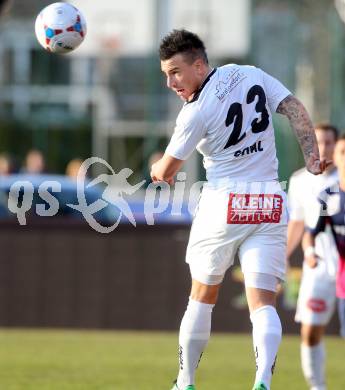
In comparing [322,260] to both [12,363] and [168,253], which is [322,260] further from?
[168,253]

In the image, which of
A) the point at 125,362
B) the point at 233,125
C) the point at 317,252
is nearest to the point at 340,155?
the point at 317,252

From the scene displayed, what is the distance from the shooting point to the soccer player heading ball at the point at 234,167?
7.68m

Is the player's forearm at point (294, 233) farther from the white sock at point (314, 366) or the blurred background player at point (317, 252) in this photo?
the white sock at point (314, 366)

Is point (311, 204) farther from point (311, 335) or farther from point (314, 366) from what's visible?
point (314, 366)

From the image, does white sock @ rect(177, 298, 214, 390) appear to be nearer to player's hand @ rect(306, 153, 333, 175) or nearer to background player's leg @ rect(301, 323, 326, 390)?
player's hand @ rect(306, 153, 333, 175)

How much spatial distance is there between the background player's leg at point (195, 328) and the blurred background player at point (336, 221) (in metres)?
1.80

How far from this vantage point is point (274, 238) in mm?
7840

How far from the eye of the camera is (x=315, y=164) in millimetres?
7742

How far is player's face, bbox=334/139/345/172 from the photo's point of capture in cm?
952

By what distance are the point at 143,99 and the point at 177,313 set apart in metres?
18.8

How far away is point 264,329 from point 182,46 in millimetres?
1808

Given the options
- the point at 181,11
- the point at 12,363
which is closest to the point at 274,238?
the point at 12,363

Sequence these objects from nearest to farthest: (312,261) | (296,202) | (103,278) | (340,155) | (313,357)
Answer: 1. (340,155)
2. (312,261)
3. (313,357)
4. (296,202)
5. (103,278)

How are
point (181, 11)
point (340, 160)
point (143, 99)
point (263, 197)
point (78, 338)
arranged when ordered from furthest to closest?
point (143, 99) < point (181, 11) < point (78, 338) < point (340, 160) < point (263, 197)
